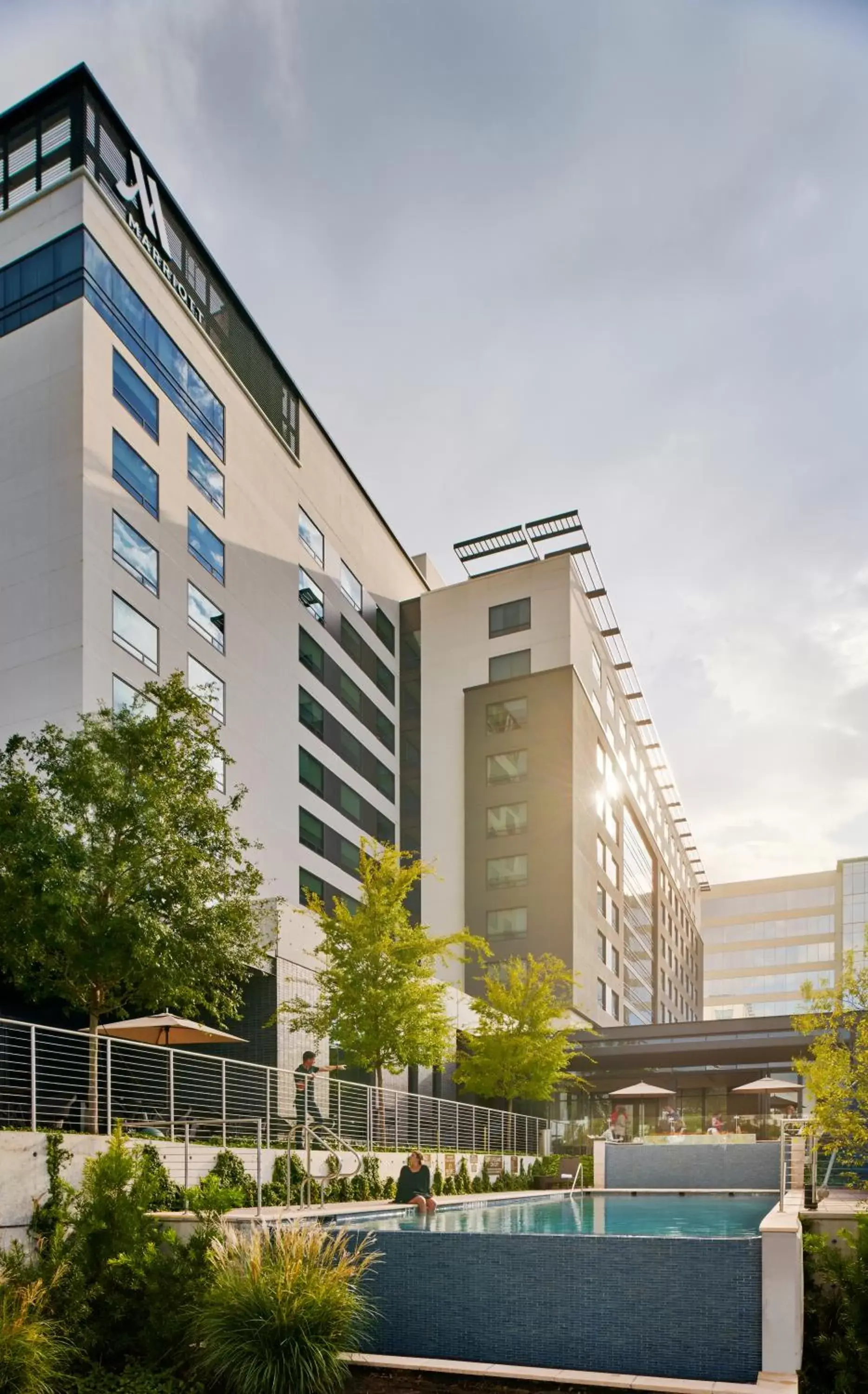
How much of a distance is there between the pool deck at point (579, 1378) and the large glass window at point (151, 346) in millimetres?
28113

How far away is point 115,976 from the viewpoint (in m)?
21.0

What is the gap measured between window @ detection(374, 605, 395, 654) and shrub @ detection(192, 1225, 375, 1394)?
46014 mm

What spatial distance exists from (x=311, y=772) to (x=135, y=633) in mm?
15237

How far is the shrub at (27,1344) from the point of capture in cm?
1117

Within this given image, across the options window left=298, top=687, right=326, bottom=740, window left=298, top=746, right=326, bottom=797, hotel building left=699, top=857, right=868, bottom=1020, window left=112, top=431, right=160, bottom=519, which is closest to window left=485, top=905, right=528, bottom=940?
window left=298, top=746, right=326, bottom=797

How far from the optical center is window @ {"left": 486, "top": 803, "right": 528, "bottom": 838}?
58031mm

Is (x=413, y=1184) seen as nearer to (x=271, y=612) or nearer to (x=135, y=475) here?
(x=135, y=475)

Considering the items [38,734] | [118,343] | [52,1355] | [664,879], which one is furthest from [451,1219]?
[664,879]

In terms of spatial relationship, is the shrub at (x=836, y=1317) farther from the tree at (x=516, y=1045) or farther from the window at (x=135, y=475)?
the window at (x=135, y=475)

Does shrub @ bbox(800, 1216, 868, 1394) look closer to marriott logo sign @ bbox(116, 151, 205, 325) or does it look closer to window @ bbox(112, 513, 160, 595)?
window @ bbox(112, 513, 160, 595)

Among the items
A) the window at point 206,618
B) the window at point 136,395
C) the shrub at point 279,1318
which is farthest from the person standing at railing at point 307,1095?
the window at point 136,395

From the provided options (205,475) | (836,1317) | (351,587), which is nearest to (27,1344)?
(836,1317)

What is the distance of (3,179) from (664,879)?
7100cm

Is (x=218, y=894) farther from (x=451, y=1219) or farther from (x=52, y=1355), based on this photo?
(x=52, y=1355)
